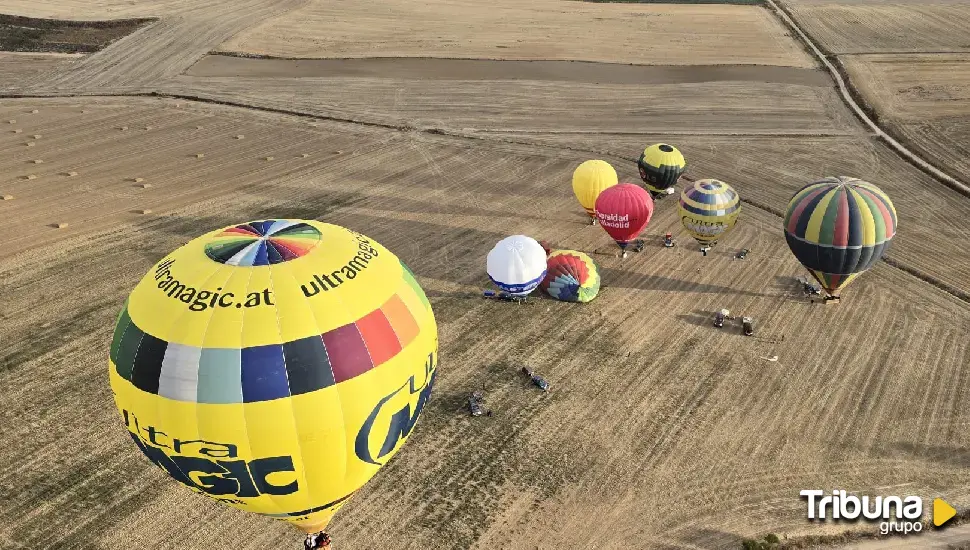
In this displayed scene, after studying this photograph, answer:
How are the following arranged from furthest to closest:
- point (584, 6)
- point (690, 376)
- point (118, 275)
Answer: point (584, 6) < point (118, 275) < point (690, 376)

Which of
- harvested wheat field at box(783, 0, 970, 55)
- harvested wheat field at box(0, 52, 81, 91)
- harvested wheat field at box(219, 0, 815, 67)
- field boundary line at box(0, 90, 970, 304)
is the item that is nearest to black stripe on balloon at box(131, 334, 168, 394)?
field boundary line at box(0, 90, 970, 304)

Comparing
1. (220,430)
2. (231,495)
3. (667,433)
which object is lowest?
(667,433)

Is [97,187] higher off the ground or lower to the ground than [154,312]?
lower

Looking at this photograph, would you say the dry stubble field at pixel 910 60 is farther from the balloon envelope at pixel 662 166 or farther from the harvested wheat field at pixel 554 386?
the balloon envelope at pixel 662 166

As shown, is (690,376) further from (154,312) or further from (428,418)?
(154,312)

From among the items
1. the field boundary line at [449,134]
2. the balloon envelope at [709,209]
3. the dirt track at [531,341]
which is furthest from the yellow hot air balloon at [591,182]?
the field boundary line at [449,134]

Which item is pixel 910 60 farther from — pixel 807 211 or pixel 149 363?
pixel 149 363

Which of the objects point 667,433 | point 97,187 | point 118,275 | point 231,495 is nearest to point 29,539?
point 231,495

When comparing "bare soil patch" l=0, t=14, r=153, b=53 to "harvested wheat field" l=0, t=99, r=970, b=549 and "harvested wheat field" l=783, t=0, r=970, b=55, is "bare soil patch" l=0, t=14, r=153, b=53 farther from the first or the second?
"harvested wheat field" l=783, t=0, r=970, b=55
